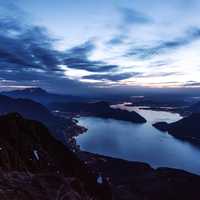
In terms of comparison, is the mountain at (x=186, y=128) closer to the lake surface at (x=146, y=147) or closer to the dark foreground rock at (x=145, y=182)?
the lake surface at (x=146, y=147)

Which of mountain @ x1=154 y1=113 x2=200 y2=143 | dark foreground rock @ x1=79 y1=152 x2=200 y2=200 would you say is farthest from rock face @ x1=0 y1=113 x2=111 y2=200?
mountain @ x1=154 y1=113 x2=200 y2=143

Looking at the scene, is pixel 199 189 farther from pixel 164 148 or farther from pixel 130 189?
pixel 164 148

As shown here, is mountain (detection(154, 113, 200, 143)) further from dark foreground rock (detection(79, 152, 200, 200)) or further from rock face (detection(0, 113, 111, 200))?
rock face (detection(0, 113, 111, 200))

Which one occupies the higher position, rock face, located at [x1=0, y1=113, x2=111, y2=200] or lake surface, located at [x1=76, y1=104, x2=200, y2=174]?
rock face, located at [x1=0, y1=113, x2=111, y2=200]

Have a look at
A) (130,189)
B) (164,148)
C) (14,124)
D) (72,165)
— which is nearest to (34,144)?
(14,124)

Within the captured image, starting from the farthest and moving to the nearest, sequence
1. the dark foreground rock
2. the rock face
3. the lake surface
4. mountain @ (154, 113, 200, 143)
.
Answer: mountain @ (154, 113, 200, 143) → the lake surface → the dark foreground rock → the rock face

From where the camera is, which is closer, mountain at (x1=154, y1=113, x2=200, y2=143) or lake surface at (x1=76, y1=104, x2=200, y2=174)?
lake surface at (x1=76, y1=104, x2=200, y2=174)
